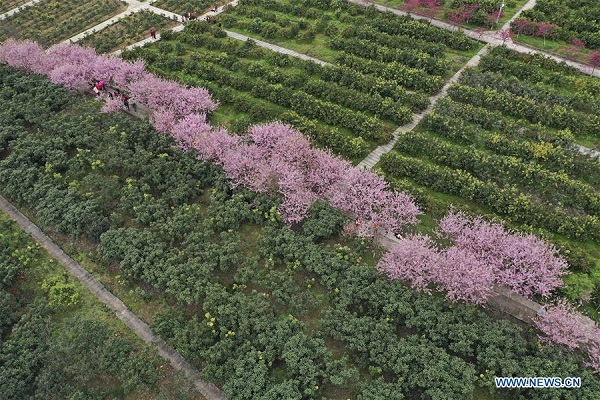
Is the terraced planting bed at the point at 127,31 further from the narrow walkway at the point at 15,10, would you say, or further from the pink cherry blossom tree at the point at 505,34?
the pink cherry blossom tree at the point at 505,34

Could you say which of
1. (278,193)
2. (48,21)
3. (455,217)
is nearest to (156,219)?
(278,193)

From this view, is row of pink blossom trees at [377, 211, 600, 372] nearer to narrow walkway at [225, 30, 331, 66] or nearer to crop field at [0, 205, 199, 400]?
crop field at [0, 205, 199, 400]

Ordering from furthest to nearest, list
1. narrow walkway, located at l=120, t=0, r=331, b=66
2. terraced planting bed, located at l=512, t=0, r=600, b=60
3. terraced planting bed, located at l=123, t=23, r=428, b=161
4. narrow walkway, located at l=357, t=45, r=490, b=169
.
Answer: narrow walkway, located at l=120, t=0, r=331, b=66 → terraced planting bed, located at l=512, t=0, r=600, b=60 → terraced planting bed, located at l=123, t=23, r=428, b=161 → narrow walkway, located at l=357, t=45, r=490, b=169

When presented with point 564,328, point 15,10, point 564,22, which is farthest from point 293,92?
point 15,10

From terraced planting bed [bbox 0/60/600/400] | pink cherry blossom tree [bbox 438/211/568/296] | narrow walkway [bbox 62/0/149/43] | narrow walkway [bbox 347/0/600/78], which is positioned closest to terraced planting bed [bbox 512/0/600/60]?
narrow walkway [bbox 347/0/600/78]

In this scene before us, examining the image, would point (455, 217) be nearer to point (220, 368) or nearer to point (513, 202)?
point (513, 202)

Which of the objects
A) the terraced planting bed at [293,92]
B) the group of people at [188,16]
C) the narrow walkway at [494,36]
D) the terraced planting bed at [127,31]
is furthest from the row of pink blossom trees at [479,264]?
the group of people at [188,16]
